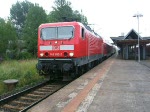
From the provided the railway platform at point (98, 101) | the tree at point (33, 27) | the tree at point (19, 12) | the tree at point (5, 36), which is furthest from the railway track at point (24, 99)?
the tree at point (19, 12)

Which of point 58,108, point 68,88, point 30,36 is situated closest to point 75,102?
point 58,108

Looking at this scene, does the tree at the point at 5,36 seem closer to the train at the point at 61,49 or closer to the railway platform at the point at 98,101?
the train at the point at 61,49

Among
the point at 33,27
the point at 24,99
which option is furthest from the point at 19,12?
the point at 24,99

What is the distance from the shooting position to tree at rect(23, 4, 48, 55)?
5694cm

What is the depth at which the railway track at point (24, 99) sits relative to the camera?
929 centimetres

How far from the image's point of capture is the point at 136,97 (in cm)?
927

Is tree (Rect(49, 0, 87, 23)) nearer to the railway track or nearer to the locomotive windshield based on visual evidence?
the locomotive windshield

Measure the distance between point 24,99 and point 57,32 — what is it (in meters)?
5.07

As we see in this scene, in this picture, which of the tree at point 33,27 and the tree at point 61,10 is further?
the tree at point 61,10

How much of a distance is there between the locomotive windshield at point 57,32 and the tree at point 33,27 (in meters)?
41.5

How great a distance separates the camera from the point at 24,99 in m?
10.8

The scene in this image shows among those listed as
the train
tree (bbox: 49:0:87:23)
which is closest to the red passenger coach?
the train

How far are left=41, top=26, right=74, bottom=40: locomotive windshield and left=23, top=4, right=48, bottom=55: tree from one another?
41537 millimetres

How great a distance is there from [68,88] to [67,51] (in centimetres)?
340
